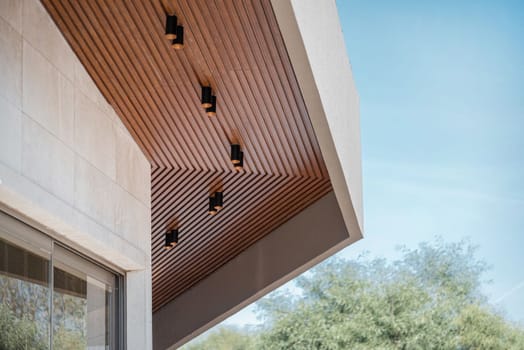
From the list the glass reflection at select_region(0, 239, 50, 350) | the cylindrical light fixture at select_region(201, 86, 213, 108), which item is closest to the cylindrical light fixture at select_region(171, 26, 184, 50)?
the cylindrical light fixture at select_region(201, 86, 213, 108)

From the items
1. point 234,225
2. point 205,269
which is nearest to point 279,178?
point 234,225

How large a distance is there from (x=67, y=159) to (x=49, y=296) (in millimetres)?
989

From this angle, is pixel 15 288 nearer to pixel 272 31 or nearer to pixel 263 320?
pixel 272 31

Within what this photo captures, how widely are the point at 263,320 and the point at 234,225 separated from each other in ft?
63.0

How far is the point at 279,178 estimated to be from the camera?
10.0 meters

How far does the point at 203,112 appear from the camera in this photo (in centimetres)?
810

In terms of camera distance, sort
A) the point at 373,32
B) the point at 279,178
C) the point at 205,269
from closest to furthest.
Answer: the point at 279,178
the point at 205,269
the point at 373,32

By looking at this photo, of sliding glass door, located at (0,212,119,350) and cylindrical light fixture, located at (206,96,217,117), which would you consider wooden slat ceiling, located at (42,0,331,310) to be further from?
sliding glass door, located at (0,212,119,350)

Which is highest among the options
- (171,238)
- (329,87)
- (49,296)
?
(329,87)

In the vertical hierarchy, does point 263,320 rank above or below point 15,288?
above

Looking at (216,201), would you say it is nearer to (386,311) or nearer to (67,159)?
(67,159)

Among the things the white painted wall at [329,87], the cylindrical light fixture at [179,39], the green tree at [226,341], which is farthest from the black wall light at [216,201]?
the green tree at [226,341]

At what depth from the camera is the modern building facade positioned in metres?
5.73

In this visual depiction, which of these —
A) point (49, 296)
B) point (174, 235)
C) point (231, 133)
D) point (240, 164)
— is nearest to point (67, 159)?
point (49, 296)
